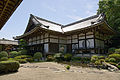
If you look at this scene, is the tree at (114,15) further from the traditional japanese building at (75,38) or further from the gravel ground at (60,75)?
the gravel ground at (60,75)

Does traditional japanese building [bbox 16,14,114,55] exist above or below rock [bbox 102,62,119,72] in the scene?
above

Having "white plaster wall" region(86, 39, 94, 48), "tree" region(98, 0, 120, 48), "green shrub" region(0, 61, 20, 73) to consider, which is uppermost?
"tree" region(98, 0, 120, 48)

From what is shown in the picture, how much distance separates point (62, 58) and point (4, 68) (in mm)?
9199

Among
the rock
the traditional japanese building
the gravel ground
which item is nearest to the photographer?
the gravel ground

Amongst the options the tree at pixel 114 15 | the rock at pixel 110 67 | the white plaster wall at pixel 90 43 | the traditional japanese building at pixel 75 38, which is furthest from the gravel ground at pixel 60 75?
the tree at pixel 114 15

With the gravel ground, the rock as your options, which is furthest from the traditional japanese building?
the gravel ground

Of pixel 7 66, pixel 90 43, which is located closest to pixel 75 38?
pixel 90 43

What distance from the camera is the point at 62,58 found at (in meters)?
15.8

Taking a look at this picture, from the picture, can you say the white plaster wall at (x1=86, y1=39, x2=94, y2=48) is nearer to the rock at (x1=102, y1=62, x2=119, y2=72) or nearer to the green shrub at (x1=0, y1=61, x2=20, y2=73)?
the rock at (x1=102, y1=62, x2=119, y2=72)

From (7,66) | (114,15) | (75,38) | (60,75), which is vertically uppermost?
(114,15)

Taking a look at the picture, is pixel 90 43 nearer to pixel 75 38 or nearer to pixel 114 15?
pixel 75 38

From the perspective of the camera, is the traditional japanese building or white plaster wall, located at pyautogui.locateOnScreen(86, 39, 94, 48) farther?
white plaster wall, located at pyautogui.locateOnScreen(86, 39, 94, 48)

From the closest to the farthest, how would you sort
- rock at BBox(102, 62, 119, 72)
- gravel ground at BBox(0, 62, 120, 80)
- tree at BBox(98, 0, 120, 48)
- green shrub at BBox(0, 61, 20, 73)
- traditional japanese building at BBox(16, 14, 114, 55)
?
1. gravel ground at BBox(0, 62, 120, 80)
2. green shrub at BBox(0, 61, 20, 73)
3. rock at BBox(102, 62, 119, 72)
4. traditional japanese building at BBox(16, 14, 114, 55)
5. tree at BBox(98, 0, 120, 48)

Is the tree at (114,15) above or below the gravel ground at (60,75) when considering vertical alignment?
above
